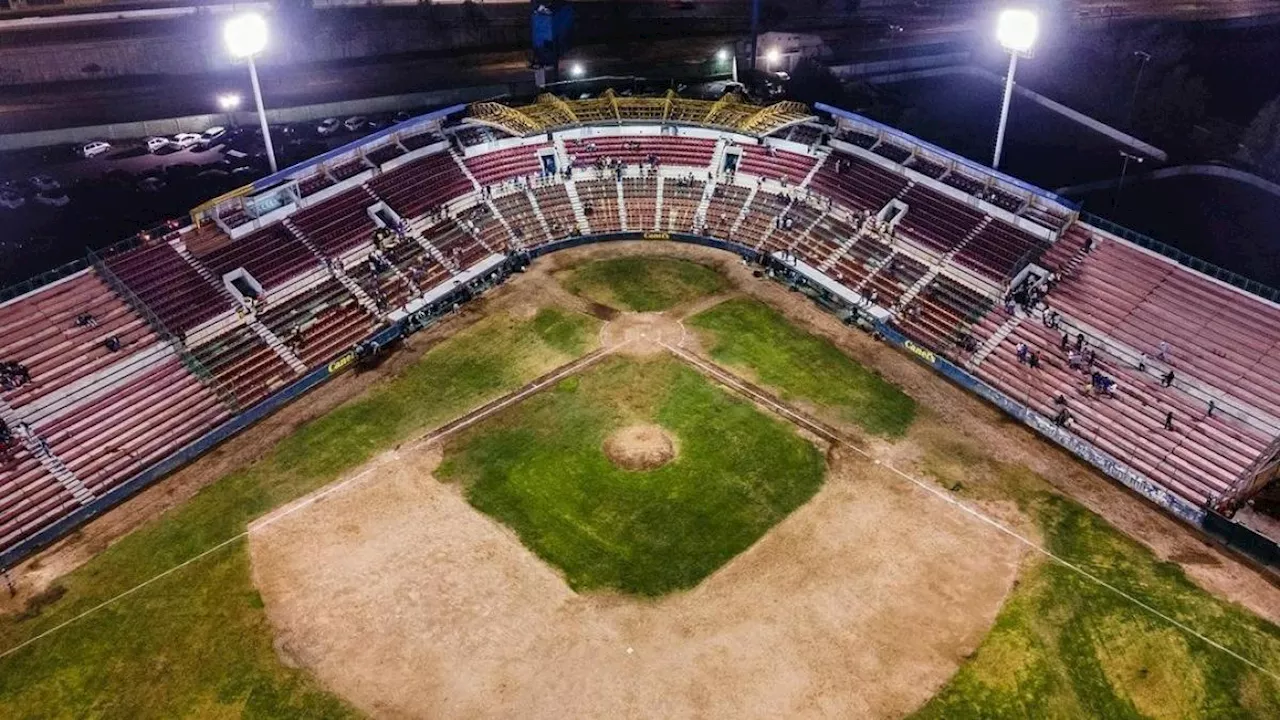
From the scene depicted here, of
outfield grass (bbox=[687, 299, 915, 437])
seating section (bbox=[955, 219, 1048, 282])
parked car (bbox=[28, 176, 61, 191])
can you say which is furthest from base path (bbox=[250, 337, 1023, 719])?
parked car (bbox=[28, 176, 61, 191])

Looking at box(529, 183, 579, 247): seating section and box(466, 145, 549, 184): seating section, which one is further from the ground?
box(466, 145, 549, 184): seating section

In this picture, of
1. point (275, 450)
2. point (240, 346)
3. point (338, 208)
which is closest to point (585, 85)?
point (338, 208)

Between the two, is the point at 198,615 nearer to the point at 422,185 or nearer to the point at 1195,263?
the point at 422,185

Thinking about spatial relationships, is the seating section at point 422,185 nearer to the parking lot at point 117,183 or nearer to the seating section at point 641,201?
the seating section at point 641,201

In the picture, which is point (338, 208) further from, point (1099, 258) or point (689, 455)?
point (1099, 258)

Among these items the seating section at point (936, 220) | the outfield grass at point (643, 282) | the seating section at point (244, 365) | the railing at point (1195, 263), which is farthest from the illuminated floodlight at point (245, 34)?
the railing at point (1195, 263)

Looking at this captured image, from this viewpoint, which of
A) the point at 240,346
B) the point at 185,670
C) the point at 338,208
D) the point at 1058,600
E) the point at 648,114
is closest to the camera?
the point at 185,670

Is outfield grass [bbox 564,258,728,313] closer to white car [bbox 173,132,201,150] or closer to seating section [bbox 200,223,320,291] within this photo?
seating section [bbox 200,223,320,291]
